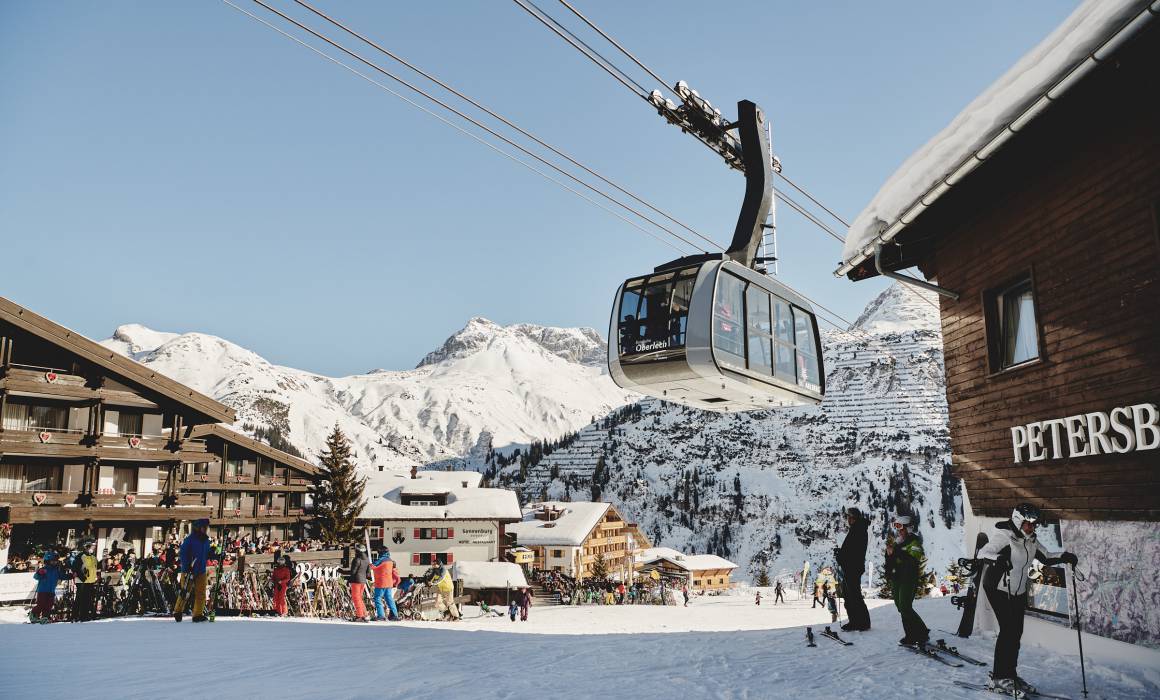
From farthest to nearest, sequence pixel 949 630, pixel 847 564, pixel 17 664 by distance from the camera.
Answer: pixel 949 630
pixel 847 564
pixel 17 664

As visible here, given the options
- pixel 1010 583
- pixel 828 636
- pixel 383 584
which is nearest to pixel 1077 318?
pixel 1010 583

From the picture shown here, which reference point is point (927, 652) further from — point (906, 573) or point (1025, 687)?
point (1025, 687)

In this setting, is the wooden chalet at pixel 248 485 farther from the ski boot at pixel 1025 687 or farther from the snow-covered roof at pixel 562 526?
the ski boot at pixel 1025 687

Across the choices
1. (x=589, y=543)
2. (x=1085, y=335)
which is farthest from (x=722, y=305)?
(x=589, y=543)

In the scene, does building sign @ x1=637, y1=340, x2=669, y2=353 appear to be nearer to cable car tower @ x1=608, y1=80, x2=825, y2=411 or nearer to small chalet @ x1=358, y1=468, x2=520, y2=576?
cable car tower @ x1=608, y1=80, x2=825, y2=411

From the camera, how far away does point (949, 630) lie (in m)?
11.3

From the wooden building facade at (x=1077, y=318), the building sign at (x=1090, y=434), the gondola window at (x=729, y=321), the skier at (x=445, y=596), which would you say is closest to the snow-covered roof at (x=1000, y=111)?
the wooden building facade at (x=1077, y=318)

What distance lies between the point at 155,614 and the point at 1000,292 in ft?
49.4

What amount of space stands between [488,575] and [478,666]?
30723mm

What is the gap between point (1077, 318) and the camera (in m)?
9.07

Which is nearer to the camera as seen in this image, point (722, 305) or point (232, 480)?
point (722, 305)

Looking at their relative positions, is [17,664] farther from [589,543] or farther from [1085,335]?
[589,543]

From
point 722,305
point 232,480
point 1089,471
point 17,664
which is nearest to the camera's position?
point 17,664

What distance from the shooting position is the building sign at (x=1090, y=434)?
806 centimetres
